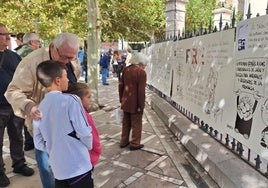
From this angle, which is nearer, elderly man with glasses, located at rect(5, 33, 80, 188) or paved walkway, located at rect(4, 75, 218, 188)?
elderly man with glasses, located at rect(5, 33, 80, 188)

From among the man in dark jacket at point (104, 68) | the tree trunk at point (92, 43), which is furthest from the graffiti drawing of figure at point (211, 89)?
the man in dark jacket at point (104, 68)

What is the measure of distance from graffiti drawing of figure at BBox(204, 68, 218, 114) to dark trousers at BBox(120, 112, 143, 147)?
118cm

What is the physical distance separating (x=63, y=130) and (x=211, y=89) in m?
2.94

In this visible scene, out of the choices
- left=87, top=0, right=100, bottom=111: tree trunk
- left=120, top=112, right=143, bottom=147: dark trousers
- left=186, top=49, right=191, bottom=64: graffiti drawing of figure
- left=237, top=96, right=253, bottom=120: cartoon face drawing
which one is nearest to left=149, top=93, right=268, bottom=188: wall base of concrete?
left=237, top=96, right=253, bottom=120: cartoon face drawing

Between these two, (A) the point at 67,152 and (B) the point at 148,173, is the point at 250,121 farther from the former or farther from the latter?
(A) the point at 67,152

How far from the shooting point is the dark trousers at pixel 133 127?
5.29m

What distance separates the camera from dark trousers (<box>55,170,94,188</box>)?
7.98 feet

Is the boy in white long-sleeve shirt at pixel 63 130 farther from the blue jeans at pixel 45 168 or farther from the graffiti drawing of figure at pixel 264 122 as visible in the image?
the graffiti drawing of figure at pixel 264 122

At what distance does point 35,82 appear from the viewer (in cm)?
289

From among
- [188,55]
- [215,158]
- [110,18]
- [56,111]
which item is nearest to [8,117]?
[56,111]

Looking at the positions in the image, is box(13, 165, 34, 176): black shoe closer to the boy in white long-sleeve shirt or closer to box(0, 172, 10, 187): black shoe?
box(0, 172, 10, 187): black shoe

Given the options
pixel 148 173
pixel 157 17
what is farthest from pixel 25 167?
pixel 157 17

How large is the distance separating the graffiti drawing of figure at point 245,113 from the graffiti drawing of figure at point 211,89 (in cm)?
78

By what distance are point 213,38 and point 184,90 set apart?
1.72 m
